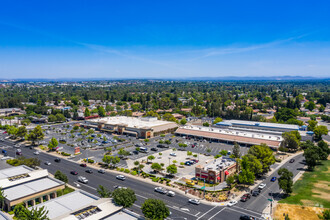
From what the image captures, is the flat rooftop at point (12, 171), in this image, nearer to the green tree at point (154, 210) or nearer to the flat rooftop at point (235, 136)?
the green tree at point (154, 210)

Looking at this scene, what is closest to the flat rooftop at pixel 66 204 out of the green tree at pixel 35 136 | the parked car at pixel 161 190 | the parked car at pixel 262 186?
the parked car at pixel 161 190

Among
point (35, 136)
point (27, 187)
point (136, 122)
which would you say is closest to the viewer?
point (27, 187)

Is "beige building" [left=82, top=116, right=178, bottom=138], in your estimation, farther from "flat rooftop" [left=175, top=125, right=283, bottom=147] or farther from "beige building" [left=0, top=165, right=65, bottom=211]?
"beige building" [left=0, top=165, right=65, bottom=211]

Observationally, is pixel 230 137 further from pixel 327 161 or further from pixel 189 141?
pixel 327 161

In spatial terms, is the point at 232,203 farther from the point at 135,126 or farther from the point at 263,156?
the point at 135,126

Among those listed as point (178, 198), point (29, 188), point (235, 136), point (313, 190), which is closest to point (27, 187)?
point (29, 188)

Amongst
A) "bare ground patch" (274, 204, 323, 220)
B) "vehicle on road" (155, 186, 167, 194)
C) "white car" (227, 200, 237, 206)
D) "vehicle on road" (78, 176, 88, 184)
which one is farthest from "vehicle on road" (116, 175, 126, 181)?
"bare ground patch" (274, 204, 323, 220)

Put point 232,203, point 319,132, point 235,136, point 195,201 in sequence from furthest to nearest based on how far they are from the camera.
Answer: point 319,132 → point 235,136 → point 195,201 → point 232,203
